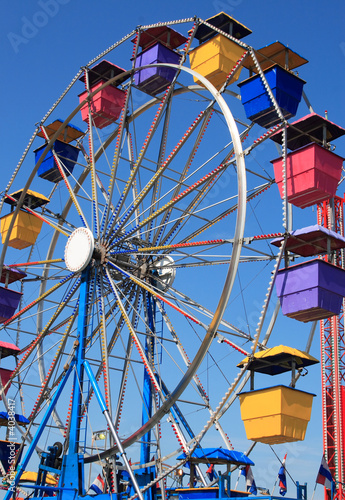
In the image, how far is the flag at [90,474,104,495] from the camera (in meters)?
17.0

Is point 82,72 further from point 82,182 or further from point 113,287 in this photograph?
point 113,287

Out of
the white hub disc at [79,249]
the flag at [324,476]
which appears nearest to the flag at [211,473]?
the flag at [324,476]

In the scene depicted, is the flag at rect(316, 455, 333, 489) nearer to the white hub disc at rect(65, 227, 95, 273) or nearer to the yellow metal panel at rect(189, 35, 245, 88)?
the white hub disc at rect(65, 227, 95, 273)

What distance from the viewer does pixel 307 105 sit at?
63.0ft

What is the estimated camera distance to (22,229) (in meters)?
22.6

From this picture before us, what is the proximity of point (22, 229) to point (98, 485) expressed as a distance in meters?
8.12

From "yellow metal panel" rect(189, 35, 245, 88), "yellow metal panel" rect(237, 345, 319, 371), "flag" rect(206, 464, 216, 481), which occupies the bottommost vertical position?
"flag" rect(206, 464, 216, 481)

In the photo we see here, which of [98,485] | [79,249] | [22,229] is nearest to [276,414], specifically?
[98,485]

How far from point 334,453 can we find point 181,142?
29.0 m

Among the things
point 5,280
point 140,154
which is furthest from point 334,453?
point 140,154

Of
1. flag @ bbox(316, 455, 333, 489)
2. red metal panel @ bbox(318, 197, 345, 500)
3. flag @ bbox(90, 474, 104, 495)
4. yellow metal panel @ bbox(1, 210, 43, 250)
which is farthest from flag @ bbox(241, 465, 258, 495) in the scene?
red metal panel @ bbox(318, 197, 345, 500)

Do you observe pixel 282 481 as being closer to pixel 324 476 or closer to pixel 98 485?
pixel 324 476

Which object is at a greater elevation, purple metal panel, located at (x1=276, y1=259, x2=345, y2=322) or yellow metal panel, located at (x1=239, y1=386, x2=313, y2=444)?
purple metal panel, located at (x1=276, y1=259, x2=345, y2=322)

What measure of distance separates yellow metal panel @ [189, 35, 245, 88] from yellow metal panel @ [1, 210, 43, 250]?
256 inches
